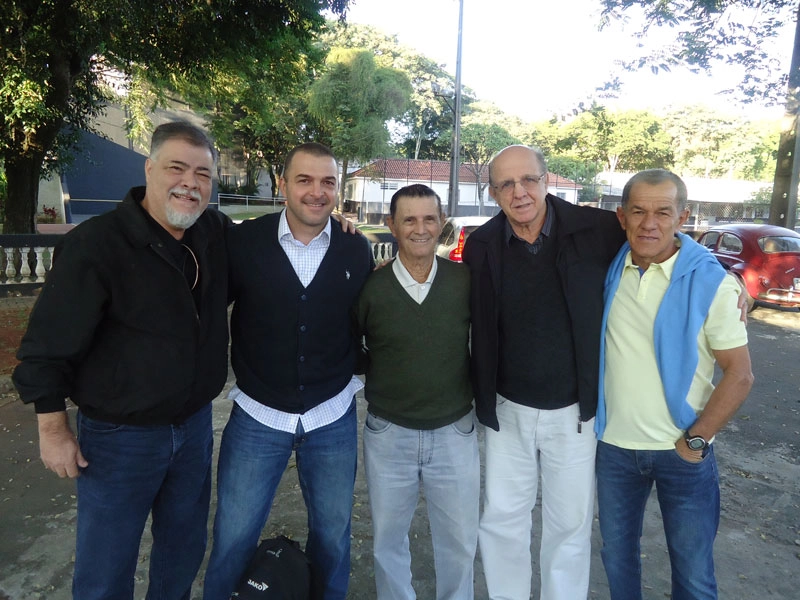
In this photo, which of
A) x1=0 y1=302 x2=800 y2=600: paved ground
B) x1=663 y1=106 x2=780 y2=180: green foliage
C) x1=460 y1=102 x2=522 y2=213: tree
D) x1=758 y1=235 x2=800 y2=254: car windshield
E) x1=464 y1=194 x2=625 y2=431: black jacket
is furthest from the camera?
x1=663 y1=106 x2=780 y2=180: green foliage

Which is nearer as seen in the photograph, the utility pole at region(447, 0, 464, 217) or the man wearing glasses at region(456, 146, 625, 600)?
the man wearing glasses at region(456, 146, 625, 600)

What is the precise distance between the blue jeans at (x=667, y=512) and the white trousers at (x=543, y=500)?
0.13 m

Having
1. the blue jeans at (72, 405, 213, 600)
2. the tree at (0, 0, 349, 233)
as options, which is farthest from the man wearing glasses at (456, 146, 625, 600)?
the tree at (0, 0, 349, 233)

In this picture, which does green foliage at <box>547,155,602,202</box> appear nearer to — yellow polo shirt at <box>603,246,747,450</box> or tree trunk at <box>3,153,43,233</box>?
tree trunk at <box>3,153,43,233</box>

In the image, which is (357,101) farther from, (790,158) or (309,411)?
(309,411)

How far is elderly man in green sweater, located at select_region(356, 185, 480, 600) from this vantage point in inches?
99.3

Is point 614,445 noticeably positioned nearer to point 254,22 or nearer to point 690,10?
point 254,22

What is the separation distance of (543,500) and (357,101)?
29206mm

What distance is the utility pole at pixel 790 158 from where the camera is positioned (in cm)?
1124

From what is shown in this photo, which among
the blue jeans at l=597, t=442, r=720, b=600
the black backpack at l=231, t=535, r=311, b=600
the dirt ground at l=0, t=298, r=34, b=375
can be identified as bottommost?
the dirt ground at l=0, t=298, r=34, b=375

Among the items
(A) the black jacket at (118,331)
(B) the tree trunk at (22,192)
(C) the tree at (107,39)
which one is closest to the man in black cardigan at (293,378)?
(A) the black jacket at (118,331)

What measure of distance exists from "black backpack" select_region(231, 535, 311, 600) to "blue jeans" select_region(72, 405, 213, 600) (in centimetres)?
39

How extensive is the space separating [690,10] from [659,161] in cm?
4229

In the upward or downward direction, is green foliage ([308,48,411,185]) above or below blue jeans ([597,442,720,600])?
above
